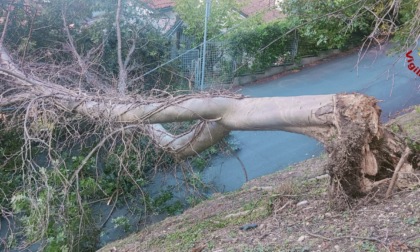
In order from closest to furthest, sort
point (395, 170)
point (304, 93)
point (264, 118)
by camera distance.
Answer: point (395, 170), point (264, 118), point (304, 93)

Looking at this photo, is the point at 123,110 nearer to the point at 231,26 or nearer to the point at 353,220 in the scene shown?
the point at 353,220

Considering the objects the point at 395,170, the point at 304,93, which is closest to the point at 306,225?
the point at 395,170

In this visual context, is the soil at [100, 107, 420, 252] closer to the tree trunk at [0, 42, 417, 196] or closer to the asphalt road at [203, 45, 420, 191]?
the tree trunk at [0, 42, 417, 196]

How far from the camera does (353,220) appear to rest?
149 inches

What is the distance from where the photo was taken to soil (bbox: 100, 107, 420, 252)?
135 inches

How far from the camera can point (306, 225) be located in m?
4.00

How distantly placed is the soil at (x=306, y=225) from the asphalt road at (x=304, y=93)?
6.43 feet

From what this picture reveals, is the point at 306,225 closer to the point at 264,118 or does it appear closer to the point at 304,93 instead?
the point at 264,118

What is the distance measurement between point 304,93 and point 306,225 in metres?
10.2

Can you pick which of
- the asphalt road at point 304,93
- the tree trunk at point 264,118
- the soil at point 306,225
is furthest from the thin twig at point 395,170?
the asphalt road at point 304,93

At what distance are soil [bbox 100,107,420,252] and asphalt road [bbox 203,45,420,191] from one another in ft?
6.43

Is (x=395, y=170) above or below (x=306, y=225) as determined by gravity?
above

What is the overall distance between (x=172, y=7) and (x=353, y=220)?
14.0m

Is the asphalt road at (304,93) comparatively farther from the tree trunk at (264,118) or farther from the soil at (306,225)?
the soil at (306,225)
